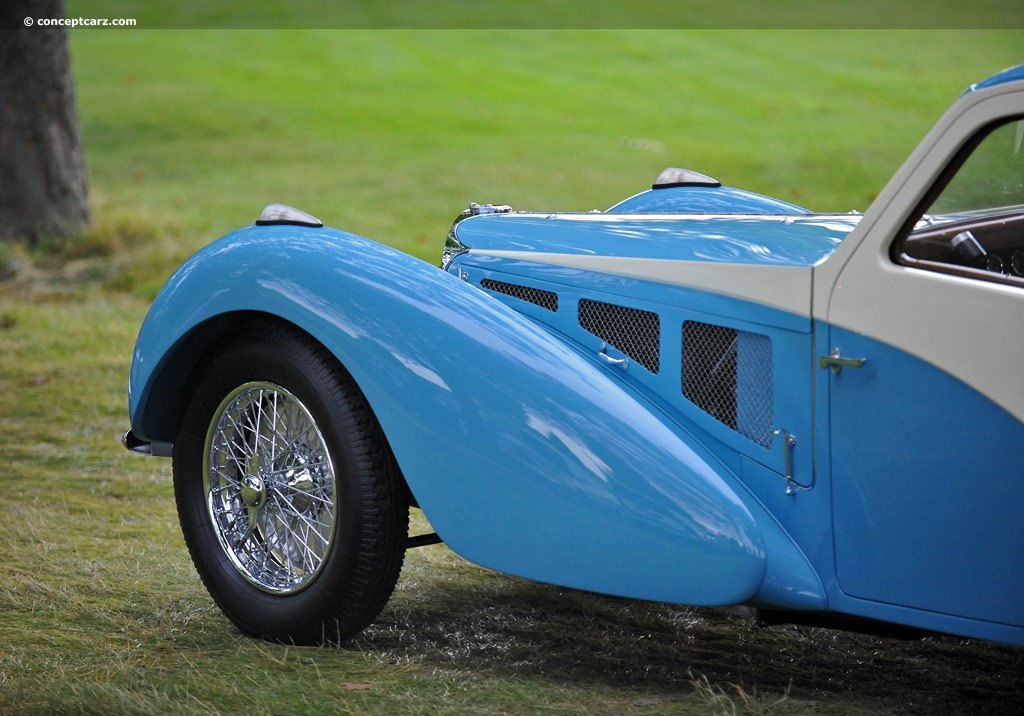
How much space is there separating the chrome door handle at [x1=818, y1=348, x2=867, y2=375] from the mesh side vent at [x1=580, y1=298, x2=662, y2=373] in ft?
1.71

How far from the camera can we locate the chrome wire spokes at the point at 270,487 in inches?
141

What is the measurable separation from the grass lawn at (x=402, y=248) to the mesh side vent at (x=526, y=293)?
1053 millimetres

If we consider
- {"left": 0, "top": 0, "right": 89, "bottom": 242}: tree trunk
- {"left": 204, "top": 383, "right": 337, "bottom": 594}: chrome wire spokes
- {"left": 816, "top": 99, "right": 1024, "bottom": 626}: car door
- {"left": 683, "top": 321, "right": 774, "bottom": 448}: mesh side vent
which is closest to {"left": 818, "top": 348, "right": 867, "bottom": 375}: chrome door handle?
{"left": 816, "top": 99, "right": 1024, "bottom": 626}: car door

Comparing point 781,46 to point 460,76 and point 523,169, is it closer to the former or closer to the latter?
point 460,76

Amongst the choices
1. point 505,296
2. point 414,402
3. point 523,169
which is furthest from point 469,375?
point 523,169

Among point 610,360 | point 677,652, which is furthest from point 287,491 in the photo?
point 677,652

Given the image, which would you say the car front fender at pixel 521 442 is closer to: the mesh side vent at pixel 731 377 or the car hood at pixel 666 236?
the mesh side vent at pixel 731 377

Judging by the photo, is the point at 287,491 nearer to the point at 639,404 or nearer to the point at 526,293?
the point at 526,293

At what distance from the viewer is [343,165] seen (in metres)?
17.1

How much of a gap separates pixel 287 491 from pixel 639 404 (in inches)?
44.4

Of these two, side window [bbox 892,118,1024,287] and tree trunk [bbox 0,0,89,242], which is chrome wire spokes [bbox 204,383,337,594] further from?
tree trunk [bbox 0,0,89,242]

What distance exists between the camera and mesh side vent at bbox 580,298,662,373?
136 inches

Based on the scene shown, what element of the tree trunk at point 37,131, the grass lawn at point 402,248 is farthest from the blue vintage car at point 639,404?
the tree trunk at point 37,131

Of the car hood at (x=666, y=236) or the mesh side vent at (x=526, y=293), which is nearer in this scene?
the car hood at (x=666, y=236)
